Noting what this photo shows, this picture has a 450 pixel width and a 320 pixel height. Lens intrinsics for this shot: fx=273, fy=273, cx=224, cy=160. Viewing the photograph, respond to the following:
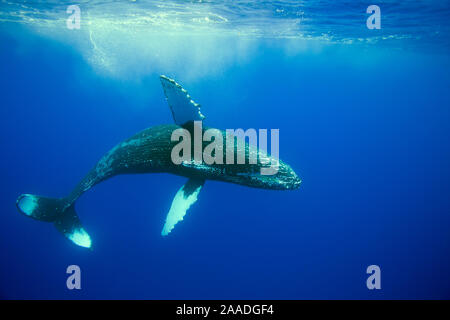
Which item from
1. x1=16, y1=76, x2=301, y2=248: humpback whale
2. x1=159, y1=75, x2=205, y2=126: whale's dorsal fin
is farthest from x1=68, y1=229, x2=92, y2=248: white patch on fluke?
x1=159, y1=75, x2=205, y2=126: whale's dorsal fin

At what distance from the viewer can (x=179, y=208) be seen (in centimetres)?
608

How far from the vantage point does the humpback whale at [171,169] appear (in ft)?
18.2

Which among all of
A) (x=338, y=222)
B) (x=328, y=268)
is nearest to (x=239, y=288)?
(x=328, y=268)

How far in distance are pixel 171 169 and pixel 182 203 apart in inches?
34.4

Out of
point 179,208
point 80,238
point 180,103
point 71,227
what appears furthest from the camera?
point 71,227

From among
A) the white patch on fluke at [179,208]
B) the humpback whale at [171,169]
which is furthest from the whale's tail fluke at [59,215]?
the white patch on fluke at [179,208]

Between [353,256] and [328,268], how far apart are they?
10.8 feet

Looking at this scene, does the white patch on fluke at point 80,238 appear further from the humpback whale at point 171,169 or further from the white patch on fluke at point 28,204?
the white patch on fluke at point 28,204

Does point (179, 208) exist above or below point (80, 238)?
above

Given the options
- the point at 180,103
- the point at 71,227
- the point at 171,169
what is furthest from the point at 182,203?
the point at 71,227

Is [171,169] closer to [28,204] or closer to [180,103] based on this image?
[180,103]

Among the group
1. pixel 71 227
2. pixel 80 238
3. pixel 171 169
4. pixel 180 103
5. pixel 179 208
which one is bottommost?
pixel 80 238

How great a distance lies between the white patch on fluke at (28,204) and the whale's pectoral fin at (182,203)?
151 inches
